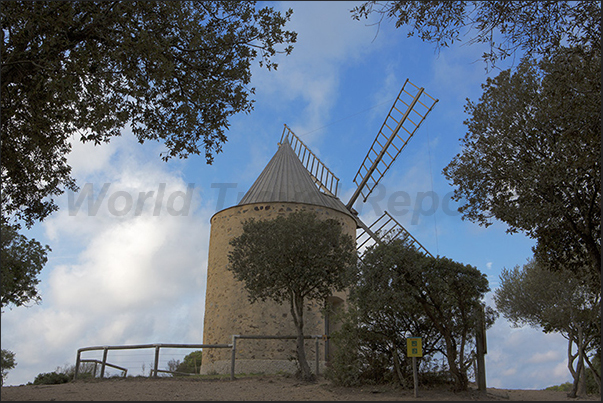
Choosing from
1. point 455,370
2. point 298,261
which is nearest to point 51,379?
point 298,261

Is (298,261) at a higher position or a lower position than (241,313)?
higher

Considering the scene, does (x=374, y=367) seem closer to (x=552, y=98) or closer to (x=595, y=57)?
(x=552, y=98)

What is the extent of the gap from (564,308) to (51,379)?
13507 millimetres

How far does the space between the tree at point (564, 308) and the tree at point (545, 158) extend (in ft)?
14.4

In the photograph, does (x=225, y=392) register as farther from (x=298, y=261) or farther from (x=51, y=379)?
(x=51, y=379)

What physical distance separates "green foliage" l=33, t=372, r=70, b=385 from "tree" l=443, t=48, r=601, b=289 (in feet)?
30.6

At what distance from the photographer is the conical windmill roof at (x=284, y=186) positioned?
15.3 m

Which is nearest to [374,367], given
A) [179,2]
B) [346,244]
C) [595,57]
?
[346,244]

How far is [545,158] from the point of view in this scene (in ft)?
28.1

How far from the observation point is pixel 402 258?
8289 mm

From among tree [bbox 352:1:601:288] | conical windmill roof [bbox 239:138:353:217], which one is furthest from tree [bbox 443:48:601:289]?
conical windmill roof [bbox 239:138:353:217]

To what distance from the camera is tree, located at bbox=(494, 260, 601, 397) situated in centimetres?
1374

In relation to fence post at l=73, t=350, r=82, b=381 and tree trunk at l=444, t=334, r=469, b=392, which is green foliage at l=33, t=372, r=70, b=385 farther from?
tree trunk at l=444, t=334, r=469, b=392

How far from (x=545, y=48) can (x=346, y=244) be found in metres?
5.62
